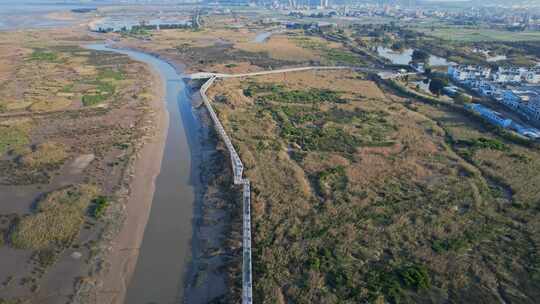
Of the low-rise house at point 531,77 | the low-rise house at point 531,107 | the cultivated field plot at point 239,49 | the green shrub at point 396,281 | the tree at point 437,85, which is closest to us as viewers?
the green shrub at point 396,281

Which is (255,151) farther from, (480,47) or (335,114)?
(480,47)

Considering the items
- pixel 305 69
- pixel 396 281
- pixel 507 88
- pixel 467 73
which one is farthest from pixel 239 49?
pixel 396 281

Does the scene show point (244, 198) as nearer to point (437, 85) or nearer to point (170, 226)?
point (170, 226)

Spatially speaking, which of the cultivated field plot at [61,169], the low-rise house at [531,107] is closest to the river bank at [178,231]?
the cultivated field plot at [61,169]

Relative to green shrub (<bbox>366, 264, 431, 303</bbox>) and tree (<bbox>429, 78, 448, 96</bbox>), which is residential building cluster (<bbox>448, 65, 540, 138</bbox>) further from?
green shrub (<bbox>366, 264, 431, 303</bbox>)

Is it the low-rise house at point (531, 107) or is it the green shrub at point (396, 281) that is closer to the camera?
the green shrub at point (396, 281)

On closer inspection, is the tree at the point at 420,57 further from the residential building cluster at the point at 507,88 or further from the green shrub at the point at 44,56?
the green shrub at the point at 44,56
